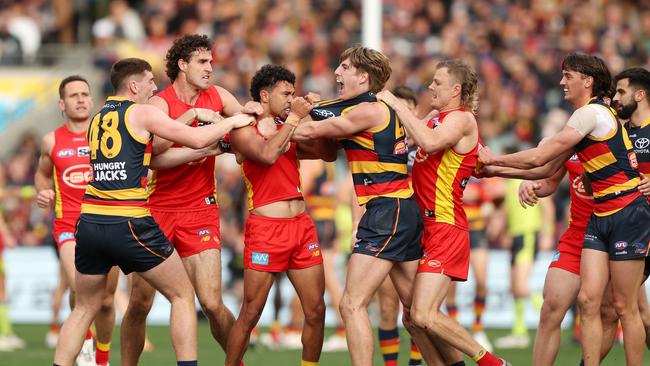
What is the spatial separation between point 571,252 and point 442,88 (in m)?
2.03

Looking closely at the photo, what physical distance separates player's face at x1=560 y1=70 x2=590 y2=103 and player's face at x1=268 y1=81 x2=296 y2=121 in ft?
8.52

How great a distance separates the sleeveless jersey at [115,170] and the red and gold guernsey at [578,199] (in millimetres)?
4143

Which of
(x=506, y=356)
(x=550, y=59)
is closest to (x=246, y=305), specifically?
(x=506, y=356)

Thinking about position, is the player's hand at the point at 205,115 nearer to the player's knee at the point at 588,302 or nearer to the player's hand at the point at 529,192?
the player's hand at the point at 529,192

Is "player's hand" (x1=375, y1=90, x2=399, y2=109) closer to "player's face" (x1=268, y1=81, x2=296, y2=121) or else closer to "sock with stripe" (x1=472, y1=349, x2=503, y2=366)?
"player's face" (x1=268, y1=81, x2=296, y2=121)

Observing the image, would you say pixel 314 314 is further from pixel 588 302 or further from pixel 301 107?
pixel 588 302

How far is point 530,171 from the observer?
448 inches

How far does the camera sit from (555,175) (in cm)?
1168

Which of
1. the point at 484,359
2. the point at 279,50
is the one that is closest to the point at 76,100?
the point at 484,359

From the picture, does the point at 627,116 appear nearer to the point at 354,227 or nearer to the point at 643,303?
the point at 643,303

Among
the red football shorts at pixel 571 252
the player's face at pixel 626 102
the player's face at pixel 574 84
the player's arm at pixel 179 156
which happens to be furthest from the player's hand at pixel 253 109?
the player's face at pixel 626 102

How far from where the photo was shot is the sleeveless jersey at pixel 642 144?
1137cm

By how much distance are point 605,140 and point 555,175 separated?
1.05 meters

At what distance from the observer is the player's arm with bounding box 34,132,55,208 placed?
12734 mm
